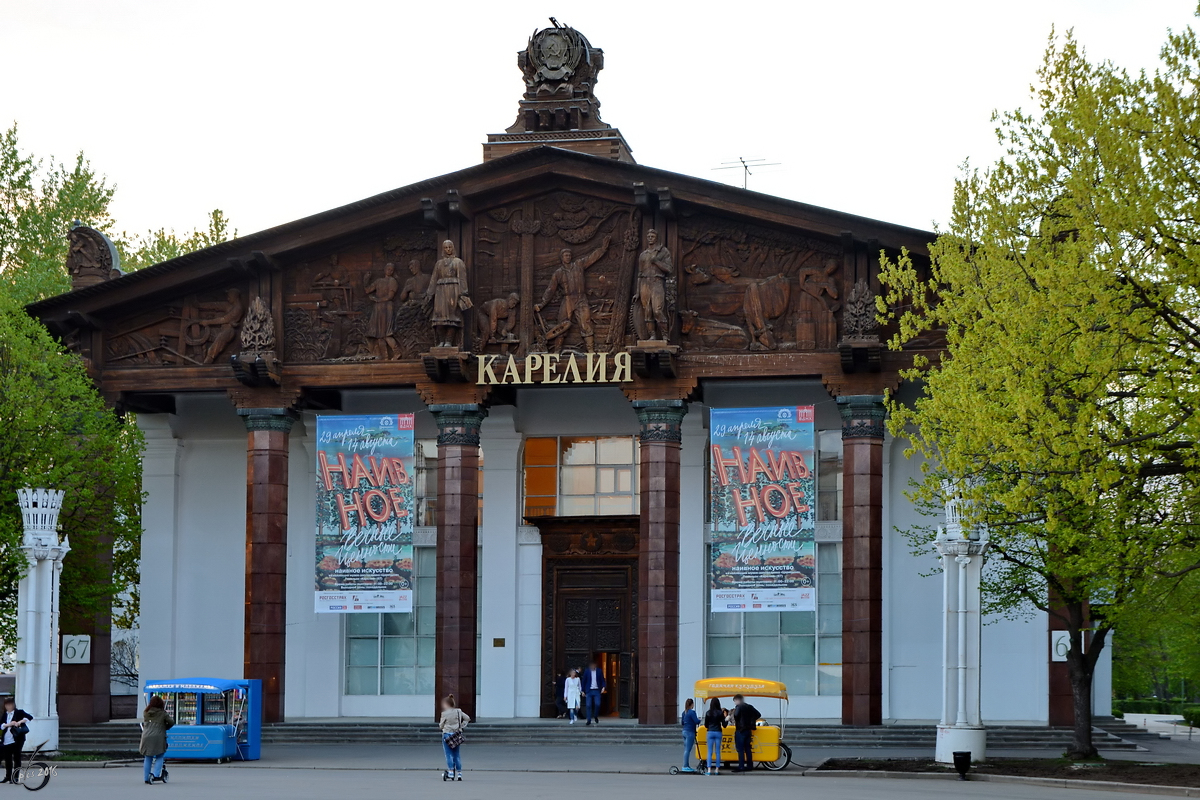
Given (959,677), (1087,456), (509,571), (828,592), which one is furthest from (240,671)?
(1087,456)

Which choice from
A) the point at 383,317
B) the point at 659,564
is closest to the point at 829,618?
the point at 659,564

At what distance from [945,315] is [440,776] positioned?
1136 centimetres

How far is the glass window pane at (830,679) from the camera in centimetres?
4025

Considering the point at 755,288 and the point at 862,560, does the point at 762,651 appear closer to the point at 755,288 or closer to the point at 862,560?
the point at 862,560

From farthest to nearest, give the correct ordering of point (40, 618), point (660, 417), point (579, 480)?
point (579, 480)
point (660, 417)
point (40, 618)

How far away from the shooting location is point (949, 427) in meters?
26.7

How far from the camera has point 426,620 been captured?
140 ft

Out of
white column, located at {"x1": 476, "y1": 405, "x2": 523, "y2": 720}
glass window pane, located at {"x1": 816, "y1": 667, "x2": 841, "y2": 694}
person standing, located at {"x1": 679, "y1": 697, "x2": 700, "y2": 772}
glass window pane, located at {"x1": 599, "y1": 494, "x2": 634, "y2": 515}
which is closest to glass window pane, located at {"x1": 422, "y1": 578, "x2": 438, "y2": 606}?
white column, located at {"x1": 476, "y1": 405, "x2": 523, "y2": 720}

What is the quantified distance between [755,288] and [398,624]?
12490 millimetres

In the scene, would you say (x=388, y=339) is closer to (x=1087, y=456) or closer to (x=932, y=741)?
(x=932, y=741)

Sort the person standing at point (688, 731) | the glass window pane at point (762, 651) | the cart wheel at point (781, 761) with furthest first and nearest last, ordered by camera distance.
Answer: the glass window pane at point (762, 651) < the cart wheel at point (781, 761) < the person standing at point (688, 731)

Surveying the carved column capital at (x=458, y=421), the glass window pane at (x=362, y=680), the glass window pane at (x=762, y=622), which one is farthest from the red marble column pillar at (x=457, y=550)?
the glass window pane at (x=762, y=622)

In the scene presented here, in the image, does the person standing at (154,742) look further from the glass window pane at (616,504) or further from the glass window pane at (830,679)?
the glass window pane at (830,679)

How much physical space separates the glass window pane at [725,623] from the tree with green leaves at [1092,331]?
560 inches
